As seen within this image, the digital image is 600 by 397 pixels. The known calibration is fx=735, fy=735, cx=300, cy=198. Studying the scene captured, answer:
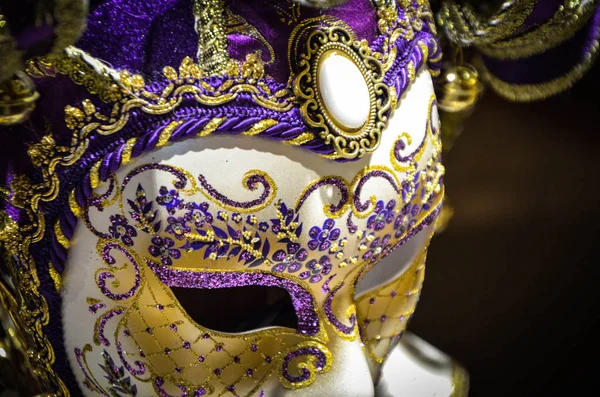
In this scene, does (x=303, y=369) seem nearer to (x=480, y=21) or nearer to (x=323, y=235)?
(x=323, y=235)

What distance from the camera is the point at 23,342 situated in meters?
0.78

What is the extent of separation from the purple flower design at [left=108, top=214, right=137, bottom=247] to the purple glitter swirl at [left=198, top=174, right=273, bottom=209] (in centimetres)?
7

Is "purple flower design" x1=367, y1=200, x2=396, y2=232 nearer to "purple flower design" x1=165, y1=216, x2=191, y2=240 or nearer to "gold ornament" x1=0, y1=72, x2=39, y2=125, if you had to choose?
"purple flower design" x1=165, y1=216, x2=191, y2=240

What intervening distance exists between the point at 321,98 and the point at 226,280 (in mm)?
180

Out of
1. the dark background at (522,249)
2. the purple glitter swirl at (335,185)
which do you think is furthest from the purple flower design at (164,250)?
the dark background at (522,249)

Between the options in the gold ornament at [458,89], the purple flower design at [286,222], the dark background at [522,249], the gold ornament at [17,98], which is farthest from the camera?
the dark background at [522,249]

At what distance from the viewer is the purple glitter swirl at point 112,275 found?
2.03 feet

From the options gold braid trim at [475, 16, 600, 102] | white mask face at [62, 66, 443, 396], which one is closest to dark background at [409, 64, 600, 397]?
gold braid trim at [475, 16, 600, 102]

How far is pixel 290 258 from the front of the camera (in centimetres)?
65

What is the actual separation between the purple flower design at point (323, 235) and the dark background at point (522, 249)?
569mm

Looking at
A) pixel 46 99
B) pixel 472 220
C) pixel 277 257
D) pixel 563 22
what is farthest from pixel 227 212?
pixel 472 220

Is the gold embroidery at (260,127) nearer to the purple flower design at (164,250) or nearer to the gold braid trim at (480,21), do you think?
the purple flower design at (164,250)

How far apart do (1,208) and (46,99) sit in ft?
0.40

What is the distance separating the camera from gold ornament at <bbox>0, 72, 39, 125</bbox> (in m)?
0.52
